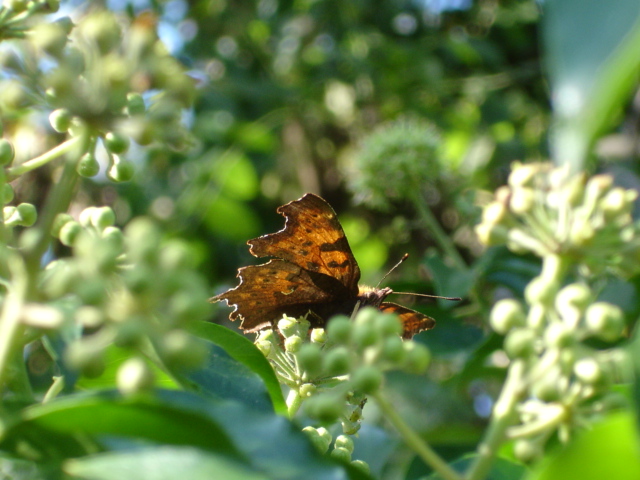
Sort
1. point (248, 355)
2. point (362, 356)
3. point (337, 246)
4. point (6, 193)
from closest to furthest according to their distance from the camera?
point (362, 356)
point (6, 193)
point (248, 355)
point (337, 246)

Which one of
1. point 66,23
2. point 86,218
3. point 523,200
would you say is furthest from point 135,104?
point 523,200

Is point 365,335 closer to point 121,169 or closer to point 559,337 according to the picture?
point 559,337

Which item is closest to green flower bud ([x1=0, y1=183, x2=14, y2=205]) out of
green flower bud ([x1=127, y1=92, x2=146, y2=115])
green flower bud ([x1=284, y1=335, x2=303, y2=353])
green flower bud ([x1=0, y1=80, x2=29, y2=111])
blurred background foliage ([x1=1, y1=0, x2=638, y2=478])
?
green flower bud ([x1=0, y1=80, x2=29, y2=111])

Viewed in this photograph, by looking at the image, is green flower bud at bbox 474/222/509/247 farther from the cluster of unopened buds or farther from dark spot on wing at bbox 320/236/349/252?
dark spot on wing at bbox 320/236/349/252

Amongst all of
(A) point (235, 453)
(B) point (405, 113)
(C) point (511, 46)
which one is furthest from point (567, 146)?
(C) point (511, 46)

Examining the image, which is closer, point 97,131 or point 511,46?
point 97,131

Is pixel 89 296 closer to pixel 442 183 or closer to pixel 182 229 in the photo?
pixel 442 183
